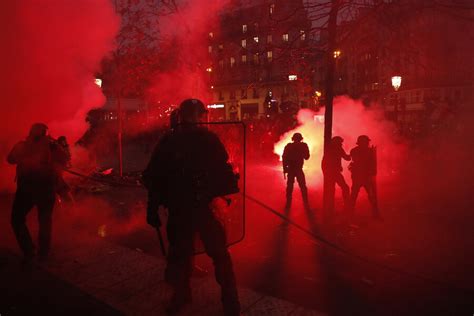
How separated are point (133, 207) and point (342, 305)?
16.0 ft

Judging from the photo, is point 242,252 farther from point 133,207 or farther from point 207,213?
Answer: point 133,207

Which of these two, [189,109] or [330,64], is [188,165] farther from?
[330,64]

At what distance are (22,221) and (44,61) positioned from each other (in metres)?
3.34

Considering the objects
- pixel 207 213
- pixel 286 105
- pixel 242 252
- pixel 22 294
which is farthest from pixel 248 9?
pixel 286 105

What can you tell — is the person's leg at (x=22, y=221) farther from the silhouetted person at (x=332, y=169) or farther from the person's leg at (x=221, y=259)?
the silhouetted person at (x=332, y=169)

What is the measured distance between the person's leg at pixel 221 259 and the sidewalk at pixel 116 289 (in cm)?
31

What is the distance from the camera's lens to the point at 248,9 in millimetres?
7277

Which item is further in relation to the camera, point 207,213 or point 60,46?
point 60,46

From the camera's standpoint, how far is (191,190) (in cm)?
283

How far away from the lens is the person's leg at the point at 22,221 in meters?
4.05

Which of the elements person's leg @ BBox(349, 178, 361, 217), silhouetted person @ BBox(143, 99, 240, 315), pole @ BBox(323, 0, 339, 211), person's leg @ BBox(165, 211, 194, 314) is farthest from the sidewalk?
person's leg @ BBox(349, 178, 361, 217)

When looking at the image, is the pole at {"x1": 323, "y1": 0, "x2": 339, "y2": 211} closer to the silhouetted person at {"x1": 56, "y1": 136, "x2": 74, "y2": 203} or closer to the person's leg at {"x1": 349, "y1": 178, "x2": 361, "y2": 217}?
the person's leg at {"x1": 349, "y1": 178, "x2": 361, "y2": 217}

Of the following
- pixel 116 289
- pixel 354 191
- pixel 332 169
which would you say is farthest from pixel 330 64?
pixel 116 289

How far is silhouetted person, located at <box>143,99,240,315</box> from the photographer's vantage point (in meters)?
2.83
